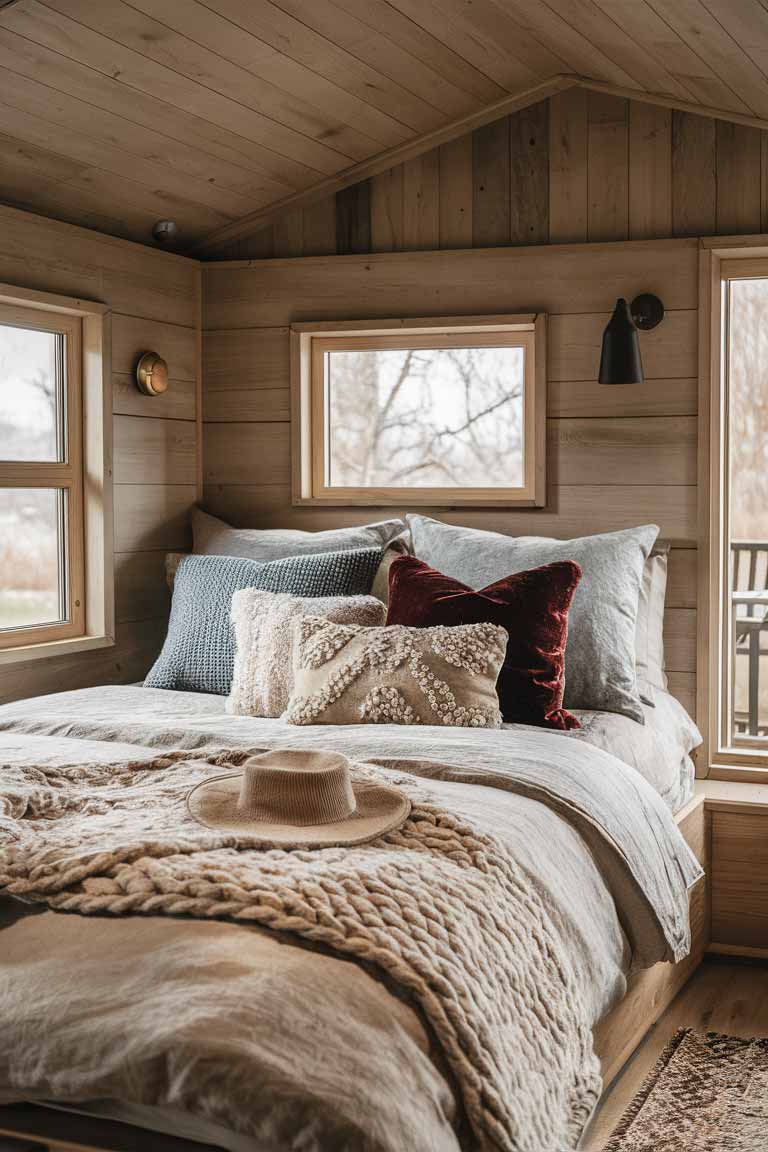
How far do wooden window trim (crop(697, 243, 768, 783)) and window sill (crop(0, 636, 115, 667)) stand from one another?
68.6 inches

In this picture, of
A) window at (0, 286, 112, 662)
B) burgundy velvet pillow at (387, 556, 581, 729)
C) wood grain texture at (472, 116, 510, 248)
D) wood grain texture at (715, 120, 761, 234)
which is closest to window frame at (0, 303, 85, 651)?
window at (0, 286, 112, 662)

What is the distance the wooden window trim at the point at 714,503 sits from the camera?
3480 millimetres

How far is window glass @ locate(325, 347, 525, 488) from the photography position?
12.5ft

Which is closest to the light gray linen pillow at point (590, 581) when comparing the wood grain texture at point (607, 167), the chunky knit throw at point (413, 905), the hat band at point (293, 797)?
the wood grain texture at point (607, 167)

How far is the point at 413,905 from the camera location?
5.38 feet

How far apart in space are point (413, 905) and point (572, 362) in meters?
2.33

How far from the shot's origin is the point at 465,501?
3773 millimetres

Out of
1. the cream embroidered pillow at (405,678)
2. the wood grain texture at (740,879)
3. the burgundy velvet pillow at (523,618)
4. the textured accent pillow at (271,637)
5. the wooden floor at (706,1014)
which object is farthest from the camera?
the wood grain texture at (740,879)

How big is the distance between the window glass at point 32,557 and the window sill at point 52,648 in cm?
9

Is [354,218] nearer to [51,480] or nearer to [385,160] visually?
[385,160]

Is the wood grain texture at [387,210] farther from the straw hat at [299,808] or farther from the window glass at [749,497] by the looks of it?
the straw hat at [299,808]

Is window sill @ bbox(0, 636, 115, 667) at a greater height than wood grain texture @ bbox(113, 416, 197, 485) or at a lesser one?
lesser

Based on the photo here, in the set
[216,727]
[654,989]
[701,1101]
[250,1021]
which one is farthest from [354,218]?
[250,1021]

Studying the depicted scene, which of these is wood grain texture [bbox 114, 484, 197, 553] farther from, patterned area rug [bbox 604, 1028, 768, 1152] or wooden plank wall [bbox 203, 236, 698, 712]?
patterned area rug [bbox 604, 1028, 768, 1152]
